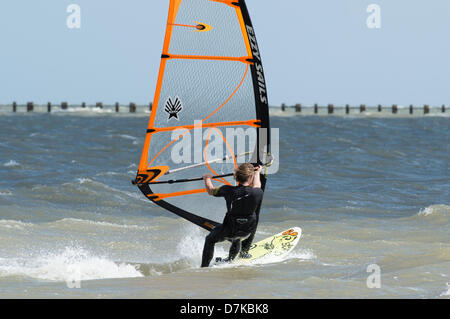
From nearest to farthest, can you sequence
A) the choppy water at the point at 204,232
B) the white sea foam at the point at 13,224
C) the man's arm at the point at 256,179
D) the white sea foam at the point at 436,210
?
1. the choppy water at the point at 204,232
2. the man's arm at the point at 256,179
3. the white sea foam at the point at 13,224
4. the white sea foam at the point at 436,210

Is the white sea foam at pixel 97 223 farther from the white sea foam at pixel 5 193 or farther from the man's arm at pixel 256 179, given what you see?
the man's arm at pixel 256 179

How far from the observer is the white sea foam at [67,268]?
767cm

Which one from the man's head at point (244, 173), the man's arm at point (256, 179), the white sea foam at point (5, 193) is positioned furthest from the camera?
the white sea foam at point (5, 193)

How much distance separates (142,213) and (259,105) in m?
5.66

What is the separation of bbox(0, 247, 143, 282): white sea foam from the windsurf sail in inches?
35.5

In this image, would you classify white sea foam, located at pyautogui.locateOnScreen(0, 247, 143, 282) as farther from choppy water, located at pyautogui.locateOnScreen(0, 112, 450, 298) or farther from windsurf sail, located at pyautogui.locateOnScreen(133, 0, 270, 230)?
windsurf sail, located at pyautogui.locateOnScreen(133, 0, 270, 230)

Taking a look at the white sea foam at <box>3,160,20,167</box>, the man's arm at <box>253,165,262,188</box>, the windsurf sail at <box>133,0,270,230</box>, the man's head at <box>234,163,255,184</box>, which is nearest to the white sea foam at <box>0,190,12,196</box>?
the white sea foam at <box>3,160,20,167</box>

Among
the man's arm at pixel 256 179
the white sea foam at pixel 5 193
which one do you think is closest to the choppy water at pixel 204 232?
the white sea foam at pixel 5 193

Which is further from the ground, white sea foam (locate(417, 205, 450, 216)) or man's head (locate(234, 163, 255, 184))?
man's head (locate(234, 163, 255, 184))

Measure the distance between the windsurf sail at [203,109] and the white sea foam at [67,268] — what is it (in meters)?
0.90

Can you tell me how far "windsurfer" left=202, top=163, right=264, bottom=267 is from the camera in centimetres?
727

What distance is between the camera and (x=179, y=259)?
8.96 meters

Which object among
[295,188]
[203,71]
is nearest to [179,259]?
[203,71]
